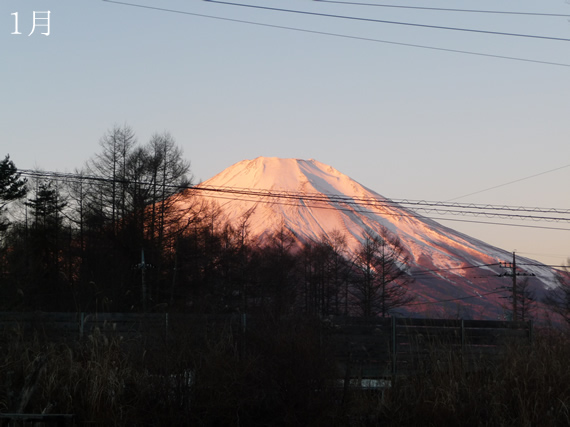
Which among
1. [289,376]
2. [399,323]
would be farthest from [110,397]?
[399,323]

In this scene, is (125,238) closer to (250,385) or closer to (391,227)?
(250,385)

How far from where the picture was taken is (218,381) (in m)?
8.38

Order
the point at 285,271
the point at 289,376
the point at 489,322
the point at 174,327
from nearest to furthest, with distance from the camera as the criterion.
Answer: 1. the point at 289,376
2. the point at 174,327
3. the point at 489,322
4. the point at 285,271

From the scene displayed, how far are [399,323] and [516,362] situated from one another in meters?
4.40

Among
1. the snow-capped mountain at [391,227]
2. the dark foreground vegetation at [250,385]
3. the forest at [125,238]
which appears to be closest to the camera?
the dark foreground vegetation at [250,385]

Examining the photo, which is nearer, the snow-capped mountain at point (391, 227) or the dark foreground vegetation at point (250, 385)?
the dark foreground vegetation at point (250, 385)

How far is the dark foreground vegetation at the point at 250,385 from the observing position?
8.35m

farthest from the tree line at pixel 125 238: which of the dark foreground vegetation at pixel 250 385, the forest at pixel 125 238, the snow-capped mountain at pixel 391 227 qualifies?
the snow-capped mountain at pixel 391 227

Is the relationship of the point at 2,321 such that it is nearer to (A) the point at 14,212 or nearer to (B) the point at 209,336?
(B) the point at 209,336

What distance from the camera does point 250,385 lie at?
843 cm

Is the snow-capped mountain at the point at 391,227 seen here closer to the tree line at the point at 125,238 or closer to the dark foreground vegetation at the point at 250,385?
the tree line at the point at 125,238

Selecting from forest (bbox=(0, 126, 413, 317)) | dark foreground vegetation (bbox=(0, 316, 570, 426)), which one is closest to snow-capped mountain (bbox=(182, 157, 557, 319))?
forest (bbox=(0, 126, 413, 317))

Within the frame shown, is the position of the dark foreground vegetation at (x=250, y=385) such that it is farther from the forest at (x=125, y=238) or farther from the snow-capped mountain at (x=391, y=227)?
the snow-capped mountain at (x=391, y=227)

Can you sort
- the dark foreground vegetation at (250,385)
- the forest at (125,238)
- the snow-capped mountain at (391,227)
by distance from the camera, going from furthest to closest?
1. the snow-capped mountain at (391,227)
2. the forest at (125,238)
3. the dark foreground vegetation at (250,385)
